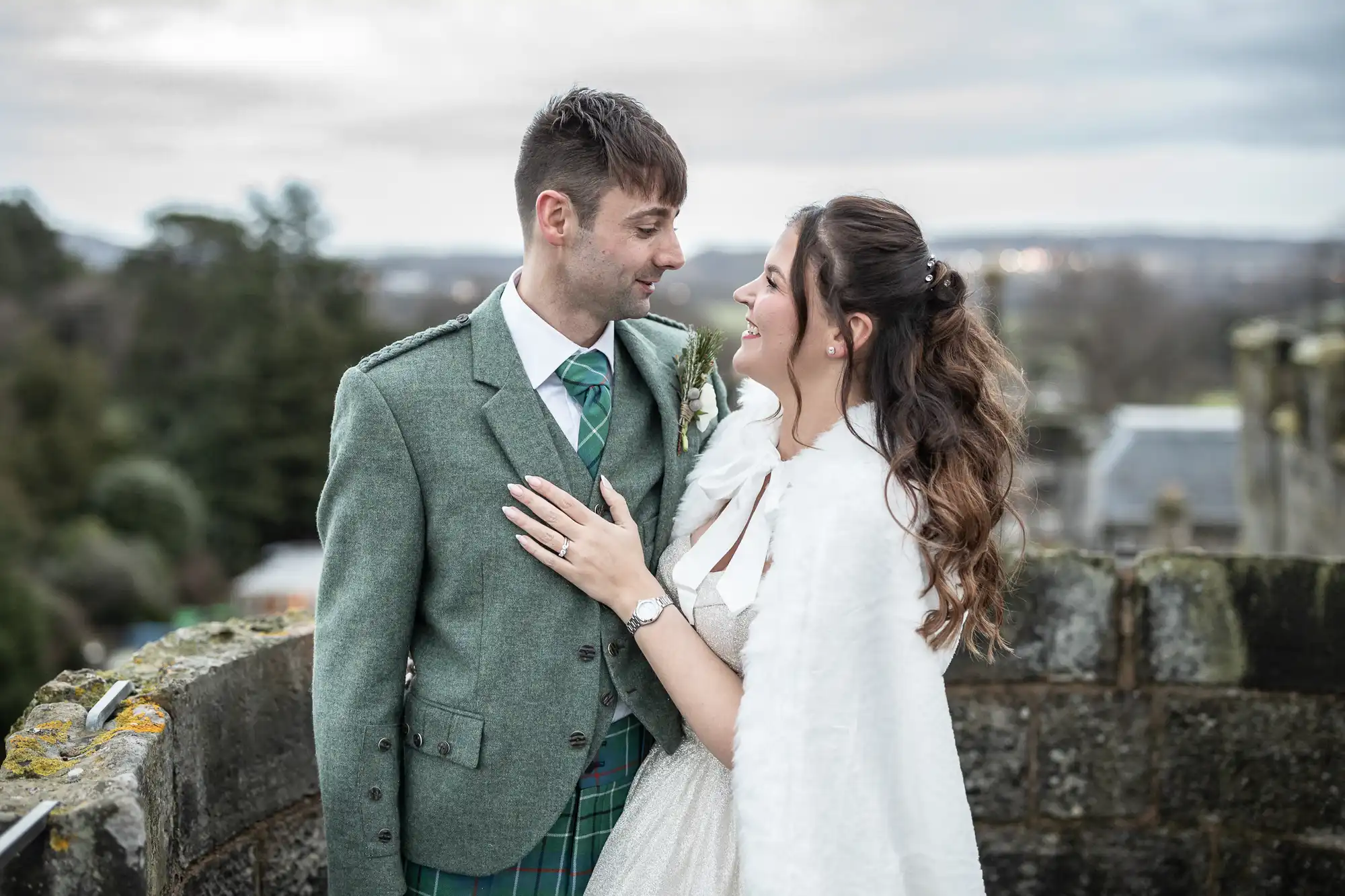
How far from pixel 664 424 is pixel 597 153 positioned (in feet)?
1.89

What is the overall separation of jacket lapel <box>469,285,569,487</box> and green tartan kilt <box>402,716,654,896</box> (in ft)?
1.87

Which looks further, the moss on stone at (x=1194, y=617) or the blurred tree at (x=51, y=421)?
the blurred tree at (x=51, y=421)

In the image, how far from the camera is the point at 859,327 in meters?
2.45

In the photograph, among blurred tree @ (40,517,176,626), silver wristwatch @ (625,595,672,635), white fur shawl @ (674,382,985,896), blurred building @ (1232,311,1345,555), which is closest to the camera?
white fur shawl @ (674,382,985,896)

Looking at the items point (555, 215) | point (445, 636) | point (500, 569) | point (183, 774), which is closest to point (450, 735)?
point (445, 636)

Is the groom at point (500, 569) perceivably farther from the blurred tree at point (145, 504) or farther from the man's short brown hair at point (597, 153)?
the blurred tree at point (145, 504)

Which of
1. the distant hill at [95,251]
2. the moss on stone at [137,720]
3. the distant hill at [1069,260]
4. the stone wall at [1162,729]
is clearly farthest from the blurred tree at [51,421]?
the stone wall at [1162,729]

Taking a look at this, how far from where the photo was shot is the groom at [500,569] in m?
2.19

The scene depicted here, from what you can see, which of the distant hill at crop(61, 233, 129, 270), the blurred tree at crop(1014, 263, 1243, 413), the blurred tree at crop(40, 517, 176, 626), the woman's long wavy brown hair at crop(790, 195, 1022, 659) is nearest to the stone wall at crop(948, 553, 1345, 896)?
the woman's long wavy brown hair at crop(790, 195, 1022, 659)

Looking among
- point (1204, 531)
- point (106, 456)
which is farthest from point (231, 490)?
point (1204, 531)

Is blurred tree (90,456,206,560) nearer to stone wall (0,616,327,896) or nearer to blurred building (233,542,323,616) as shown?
blurred building (233,542,323,616)

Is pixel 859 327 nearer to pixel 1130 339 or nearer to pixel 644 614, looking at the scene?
pixel 644 614

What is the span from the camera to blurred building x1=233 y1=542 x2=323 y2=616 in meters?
23.4

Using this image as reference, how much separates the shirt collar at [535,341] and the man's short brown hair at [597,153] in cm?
21
